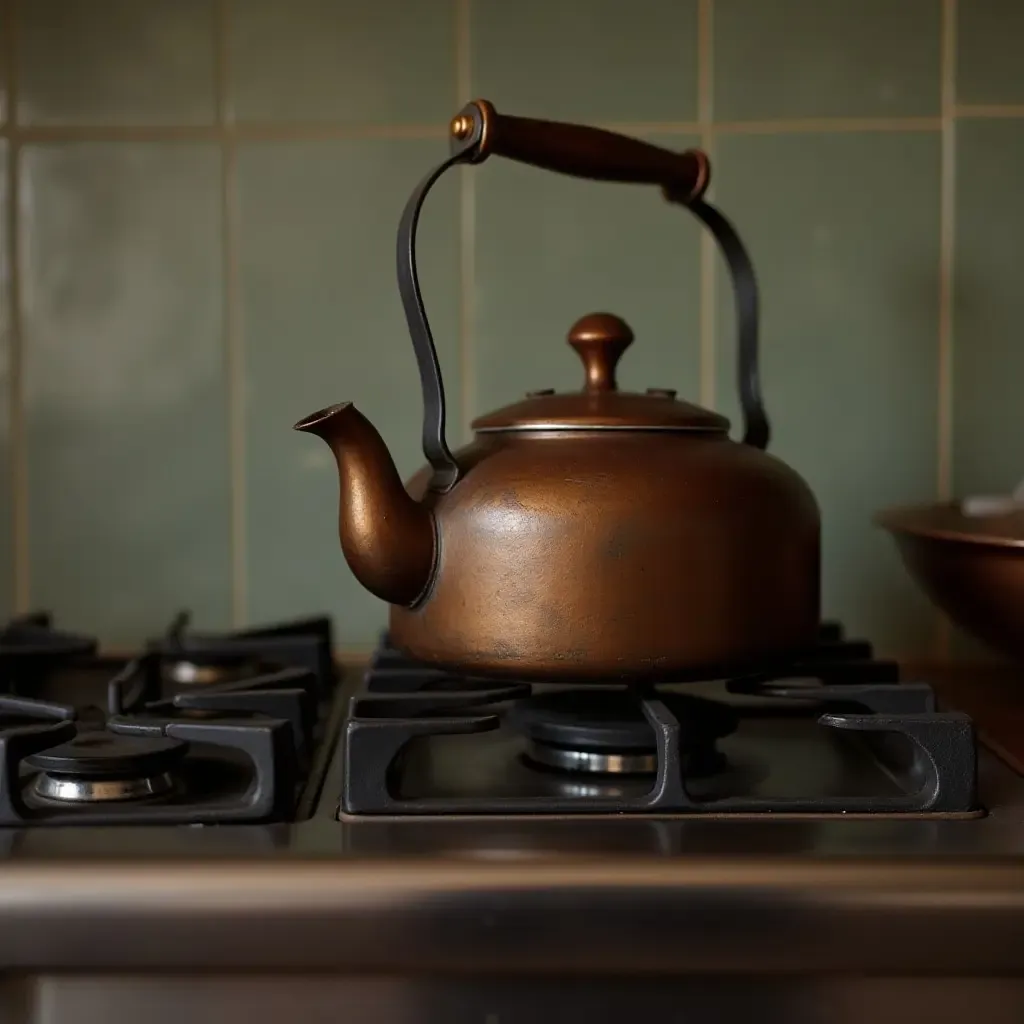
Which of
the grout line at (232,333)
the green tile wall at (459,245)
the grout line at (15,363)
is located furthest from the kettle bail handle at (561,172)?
the grout line at (15,363)

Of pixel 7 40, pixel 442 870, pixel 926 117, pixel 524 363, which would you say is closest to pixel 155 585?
pixel 524 363

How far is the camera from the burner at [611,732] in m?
0.61

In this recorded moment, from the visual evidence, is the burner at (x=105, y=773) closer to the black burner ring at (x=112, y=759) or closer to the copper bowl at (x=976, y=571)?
the black burner ring at (x=112, y=759)

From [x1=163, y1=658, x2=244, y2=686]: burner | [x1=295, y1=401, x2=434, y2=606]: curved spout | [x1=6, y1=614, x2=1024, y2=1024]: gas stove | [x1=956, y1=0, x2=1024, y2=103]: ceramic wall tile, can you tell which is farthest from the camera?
[x1=956, y1=0, x2=1024, y2=103]: ceramic wall tile

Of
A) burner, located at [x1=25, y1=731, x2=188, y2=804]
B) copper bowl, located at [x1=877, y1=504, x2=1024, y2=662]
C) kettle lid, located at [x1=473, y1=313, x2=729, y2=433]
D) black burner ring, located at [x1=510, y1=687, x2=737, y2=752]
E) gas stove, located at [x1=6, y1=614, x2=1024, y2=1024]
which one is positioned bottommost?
gas stove, located at [x1=6, y1=614, x2=1024, y2=1024]

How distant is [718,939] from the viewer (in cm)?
47

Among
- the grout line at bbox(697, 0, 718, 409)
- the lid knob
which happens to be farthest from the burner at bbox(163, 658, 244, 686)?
the grout line at bbox(697, 0, 718, 409)

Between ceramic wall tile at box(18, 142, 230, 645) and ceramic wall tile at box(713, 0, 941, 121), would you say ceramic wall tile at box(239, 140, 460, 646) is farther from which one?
ceramic wall tile at box(713, 0, 941, 121)

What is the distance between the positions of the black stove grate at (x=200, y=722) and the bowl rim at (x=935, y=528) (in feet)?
1.28

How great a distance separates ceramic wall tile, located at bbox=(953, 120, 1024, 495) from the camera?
3.10ft

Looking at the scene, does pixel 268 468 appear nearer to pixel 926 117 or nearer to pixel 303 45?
pixel 303 45

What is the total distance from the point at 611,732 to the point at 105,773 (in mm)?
253

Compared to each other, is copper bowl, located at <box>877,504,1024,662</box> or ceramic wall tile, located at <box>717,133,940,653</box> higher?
ceramic wall tile, located at <box>717,133,940,653</box>

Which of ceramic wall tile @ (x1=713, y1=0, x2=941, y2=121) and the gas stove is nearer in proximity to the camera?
the gas stove
